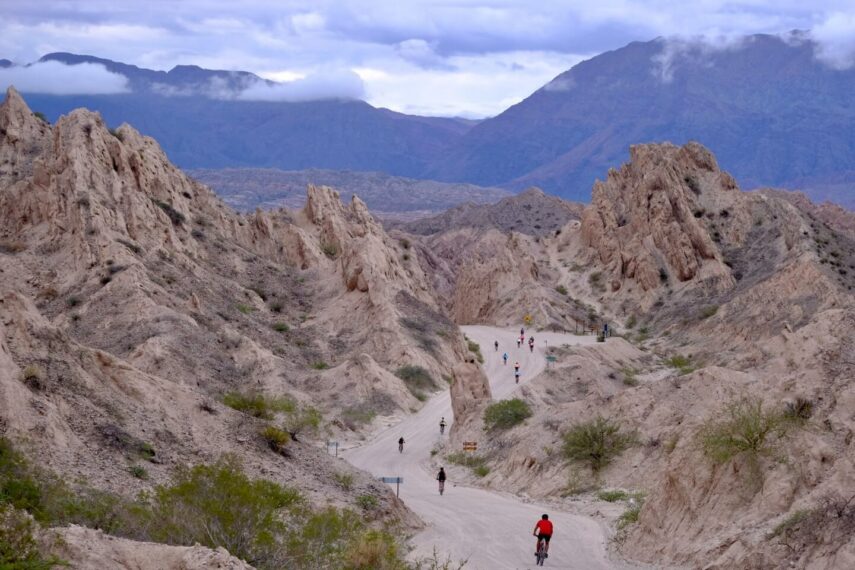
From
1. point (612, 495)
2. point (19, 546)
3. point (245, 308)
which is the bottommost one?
point (245, 308)

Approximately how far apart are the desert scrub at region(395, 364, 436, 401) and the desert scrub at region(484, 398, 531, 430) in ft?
48.7

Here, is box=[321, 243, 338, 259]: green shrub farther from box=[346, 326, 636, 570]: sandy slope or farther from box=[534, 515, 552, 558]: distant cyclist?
box=[534, 515, 552, 558]: distant cyclist

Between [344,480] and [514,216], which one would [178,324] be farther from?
[514,216]

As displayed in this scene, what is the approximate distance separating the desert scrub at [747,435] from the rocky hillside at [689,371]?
0.12ft

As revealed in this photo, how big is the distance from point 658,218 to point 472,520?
2656 inches

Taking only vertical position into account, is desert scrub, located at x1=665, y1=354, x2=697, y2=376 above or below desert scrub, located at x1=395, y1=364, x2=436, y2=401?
below

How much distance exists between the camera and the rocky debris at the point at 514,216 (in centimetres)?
16375

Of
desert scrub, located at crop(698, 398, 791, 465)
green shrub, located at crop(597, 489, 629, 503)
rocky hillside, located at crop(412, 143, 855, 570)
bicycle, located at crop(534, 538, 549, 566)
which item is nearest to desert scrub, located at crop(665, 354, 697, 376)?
rocky hillside, located at crop(412, 143, 855, 570)

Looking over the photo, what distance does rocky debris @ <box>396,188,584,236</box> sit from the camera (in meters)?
164

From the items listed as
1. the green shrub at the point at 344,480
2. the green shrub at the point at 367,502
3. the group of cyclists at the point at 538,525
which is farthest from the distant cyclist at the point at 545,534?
the green shrub at the point at 344,480

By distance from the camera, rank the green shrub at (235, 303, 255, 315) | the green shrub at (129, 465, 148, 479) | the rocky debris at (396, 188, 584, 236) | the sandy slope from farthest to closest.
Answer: the rocky debris at (396, 188, 584, 236) < the green shrub at (235, 303, 255, 315) < the sandy slope < the green shrub at (129, 465, 148, 479)

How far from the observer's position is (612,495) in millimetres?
32469

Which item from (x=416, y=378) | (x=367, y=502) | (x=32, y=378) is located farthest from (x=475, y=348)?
(x=32, y=378)

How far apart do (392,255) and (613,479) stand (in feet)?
163
